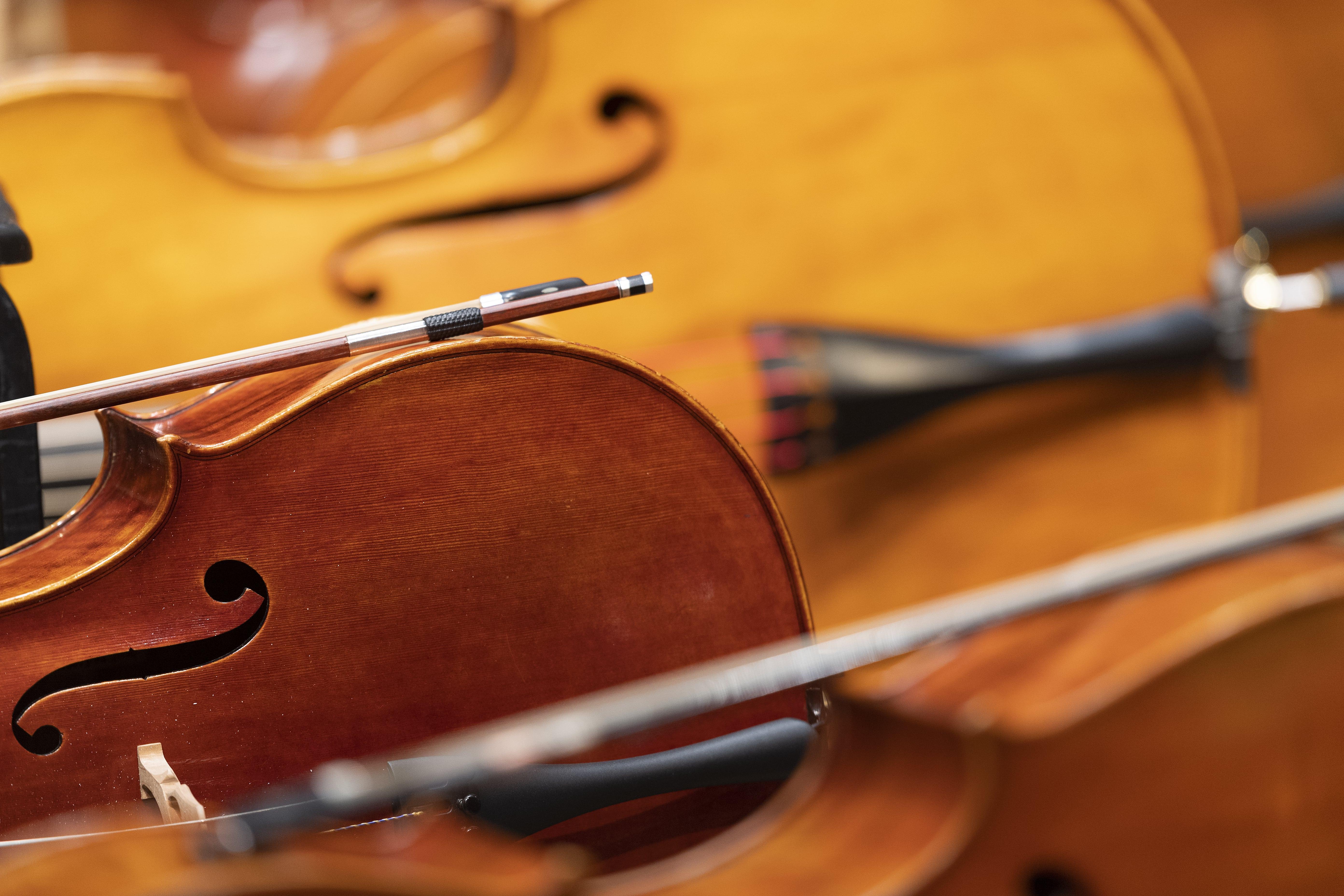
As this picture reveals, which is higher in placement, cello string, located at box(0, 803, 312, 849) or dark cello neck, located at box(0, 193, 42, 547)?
dark cello neck, located at box(0, 193, 42, 547)

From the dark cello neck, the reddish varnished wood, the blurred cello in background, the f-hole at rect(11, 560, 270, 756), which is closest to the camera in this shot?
the reddish varnished wood

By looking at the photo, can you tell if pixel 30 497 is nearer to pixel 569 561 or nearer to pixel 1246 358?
pixel 569 561

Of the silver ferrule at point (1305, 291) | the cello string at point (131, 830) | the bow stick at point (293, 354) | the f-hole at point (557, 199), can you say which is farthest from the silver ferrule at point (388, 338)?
A: the silver ferrule at point (1305, 291)

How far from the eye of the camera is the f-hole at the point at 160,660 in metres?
0.47

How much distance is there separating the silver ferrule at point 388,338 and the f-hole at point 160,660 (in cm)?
12

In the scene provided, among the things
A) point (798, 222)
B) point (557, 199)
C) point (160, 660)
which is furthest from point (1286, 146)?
point (160, 660)

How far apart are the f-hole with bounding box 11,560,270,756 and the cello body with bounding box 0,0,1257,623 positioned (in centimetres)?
30

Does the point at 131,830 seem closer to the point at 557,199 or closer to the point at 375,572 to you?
the point at 375,572

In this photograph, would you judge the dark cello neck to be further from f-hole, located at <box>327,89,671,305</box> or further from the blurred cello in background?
the blurred cello in background

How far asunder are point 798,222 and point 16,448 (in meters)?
0.69

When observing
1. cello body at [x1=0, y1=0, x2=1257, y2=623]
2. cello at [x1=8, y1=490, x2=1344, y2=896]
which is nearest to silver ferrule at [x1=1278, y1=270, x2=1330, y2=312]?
cello body at [x1=0, y1=0, x2=1257, y2=623]

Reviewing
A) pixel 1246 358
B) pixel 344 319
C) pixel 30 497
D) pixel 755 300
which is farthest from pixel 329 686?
pixel 1246 358

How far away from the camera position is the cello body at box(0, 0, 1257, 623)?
0.84m

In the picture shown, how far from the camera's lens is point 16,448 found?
0.62 meters
